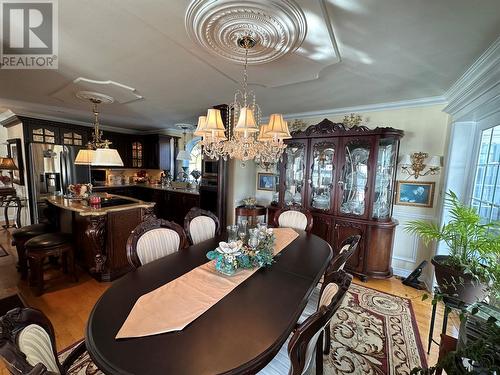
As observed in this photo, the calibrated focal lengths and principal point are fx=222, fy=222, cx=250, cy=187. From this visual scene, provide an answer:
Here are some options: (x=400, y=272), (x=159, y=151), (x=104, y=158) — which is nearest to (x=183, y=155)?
(x=159, y=151)

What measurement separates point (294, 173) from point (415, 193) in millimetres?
1733

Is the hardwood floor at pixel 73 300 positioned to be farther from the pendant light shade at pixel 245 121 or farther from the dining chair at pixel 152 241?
the pendant light shade at pixel 245 121

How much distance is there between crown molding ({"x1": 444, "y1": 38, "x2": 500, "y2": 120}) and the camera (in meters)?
1.68

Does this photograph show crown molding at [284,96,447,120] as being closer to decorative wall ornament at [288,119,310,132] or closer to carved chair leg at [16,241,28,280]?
decorative wall ornament at [288,119,310,132]

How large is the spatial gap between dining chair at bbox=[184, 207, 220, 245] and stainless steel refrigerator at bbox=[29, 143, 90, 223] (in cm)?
350

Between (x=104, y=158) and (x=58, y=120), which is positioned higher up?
(x=58, y=120)

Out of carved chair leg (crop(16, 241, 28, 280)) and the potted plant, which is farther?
carved chair leg (crop(16, 241, 28, 280))

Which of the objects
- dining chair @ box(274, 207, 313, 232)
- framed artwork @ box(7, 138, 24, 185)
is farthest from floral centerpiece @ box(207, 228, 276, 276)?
framed artwork @ box(7, 138, 24, 185)

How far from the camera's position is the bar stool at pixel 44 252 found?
2.50m

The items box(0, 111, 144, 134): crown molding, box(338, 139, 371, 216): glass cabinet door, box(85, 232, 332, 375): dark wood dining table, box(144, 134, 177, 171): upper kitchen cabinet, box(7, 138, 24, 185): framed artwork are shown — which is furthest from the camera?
box(144, 134, 177, 171): upper kitchen cabinet

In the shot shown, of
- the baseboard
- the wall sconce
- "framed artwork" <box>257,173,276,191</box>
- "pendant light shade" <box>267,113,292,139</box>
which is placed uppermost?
"pendant light shade" <box>267,113,292,139</box>

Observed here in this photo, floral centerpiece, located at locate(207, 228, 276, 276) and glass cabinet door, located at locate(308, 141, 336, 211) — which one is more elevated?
glass cabinet door, located at locate(308, 141, 336, 211)

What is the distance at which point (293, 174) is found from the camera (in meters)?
3.75

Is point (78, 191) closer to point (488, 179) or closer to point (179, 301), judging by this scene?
point (179, 301)
